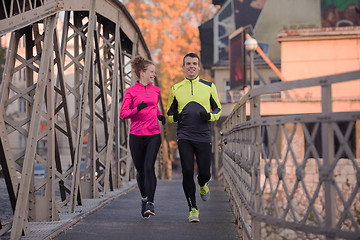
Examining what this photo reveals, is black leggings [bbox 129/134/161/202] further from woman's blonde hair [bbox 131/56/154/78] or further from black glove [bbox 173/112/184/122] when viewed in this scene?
woman's blonde hair [bbox 131/56/154/78]

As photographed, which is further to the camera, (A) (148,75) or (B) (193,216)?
(A) (148,75)

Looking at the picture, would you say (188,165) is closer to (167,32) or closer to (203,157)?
(203,157)

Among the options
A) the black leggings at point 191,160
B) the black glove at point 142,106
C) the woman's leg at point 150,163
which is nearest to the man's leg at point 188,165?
the black leggings at point 191,160

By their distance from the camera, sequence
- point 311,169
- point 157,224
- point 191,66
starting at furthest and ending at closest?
point 157,224 < point 191,66 < point 311,169

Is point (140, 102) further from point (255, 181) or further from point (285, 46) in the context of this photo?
point (285, 46)

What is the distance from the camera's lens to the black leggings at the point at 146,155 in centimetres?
797

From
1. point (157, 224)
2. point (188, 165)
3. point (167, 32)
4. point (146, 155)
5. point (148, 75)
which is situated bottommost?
point (157, 224)

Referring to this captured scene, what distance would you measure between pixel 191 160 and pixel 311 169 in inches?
128

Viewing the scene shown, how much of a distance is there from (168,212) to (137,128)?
165cm

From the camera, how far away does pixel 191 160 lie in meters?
7.61

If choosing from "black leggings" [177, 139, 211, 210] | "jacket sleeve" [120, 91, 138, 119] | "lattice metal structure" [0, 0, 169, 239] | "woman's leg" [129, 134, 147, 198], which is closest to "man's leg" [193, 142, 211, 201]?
"black leggings" [177, 139, 211, 210]

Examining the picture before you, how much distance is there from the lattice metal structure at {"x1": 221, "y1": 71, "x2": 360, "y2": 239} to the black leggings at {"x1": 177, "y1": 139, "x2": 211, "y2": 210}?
235 centimetres

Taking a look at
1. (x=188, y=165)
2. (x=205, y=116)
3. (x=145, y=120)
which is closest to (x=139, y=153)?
(x=145, y=120)

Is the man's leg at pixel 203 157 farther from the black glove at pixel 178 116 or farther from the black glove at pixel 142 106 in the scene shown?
the black glove at pixel 142 106
